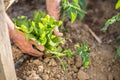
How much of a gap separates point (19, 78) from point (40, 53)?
19 cm

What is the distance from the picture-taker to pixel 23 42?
167 cm

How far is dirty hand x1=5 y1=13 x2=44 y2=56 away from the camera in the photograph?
1.59 meters

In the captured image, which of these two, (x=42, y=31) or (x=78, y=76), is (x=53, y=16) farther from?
(x=78, y=76)

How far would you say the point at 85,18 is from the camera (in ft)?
7.54

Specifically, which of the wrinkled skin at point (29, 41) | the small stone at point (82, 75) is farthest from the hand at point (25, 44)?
the small stone at point (82, 75)

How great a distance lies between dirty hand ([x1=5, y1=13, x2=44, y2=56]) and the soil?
84 mm

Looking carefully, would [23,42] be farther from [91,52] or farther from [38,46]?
[91,52]

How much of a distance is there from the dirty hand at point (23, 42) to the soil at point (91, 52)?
0.08 m

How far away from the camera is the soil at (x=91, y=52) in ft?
5.97

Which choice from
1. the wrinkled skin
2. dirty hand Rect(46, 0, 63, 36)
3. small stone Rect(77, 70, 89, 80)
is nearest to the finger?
the wrinkled skin

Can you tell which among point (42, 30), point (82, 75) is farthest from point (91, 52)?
point (42, 30)

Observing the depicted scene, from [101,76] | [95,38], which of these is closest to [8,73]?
[101,76]

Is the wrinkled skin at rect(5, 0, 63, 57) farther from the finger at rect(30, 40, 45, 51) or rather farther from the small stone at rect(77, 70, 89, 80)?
the small stone at rect(77, 70, 89, 80)

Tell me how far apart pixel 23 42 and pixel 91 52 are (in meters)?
0.56
